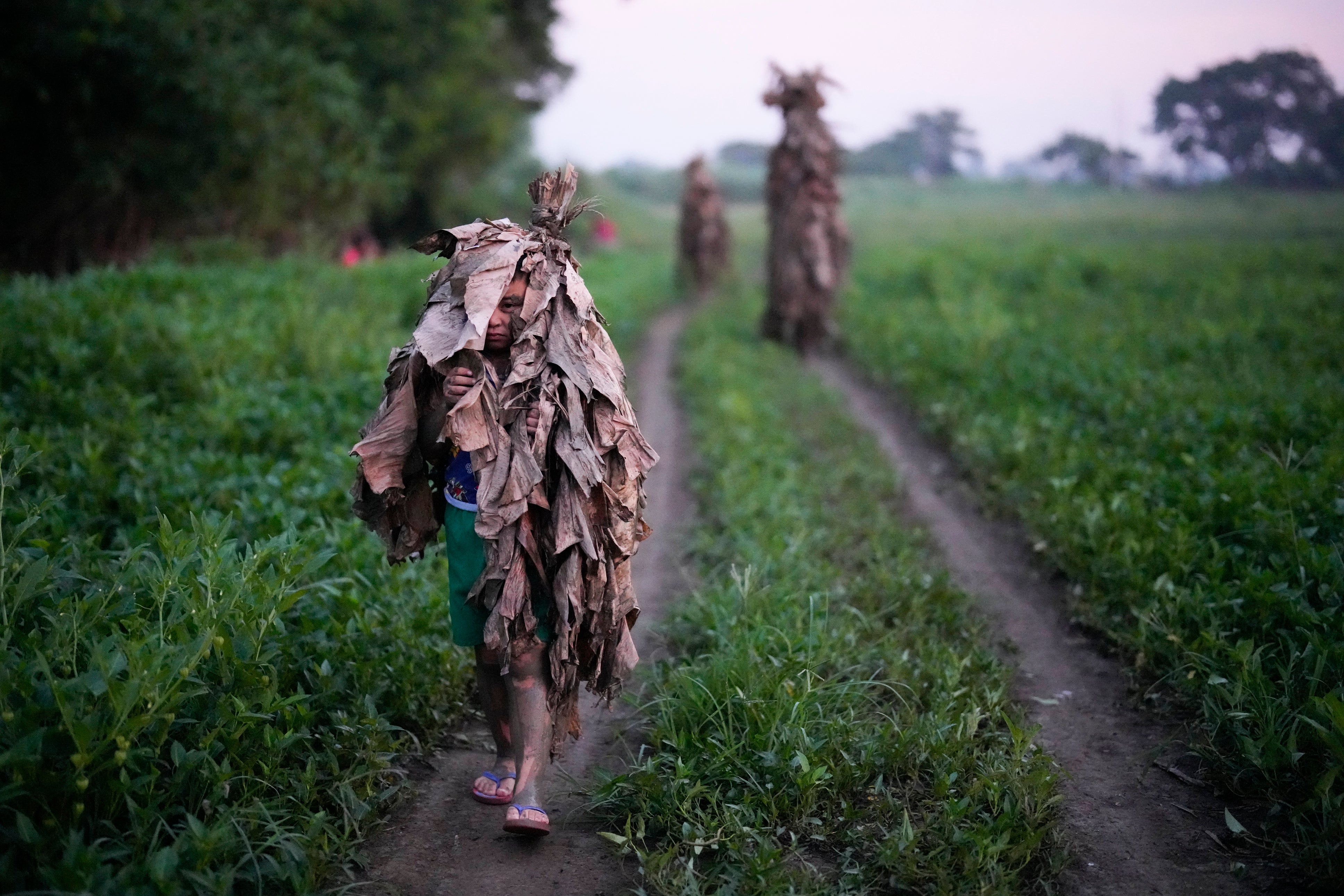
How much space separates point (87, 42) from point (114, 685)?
11.2m

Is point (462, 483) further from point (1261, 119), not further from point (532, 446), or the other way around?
point (1261, 119)

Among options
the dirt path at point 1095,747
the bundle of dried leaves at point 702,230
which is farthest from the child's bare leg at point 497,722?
the bundle of dried leaves at point 702,230

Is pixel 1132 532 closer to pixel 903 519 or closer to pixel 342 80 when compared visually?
pixel 903 519

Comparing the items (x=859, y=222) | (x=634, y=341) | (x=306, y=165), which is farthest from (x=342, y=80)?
(x=859, y=222)

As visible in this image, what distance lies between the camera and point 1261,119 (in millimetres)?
11594

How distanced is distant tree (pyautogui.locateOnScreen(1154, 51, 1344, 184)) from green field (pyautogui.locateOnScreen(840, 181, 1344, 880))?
692mm

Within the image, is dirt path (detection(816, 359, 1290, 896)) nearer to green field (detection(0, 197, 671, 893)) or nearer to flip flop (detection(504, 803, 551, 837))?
flip flop (detection(504, 803, 551, 837))

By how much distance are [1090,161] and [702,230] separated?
8.62 m

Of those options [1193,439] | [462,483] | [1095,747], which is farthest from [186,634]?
[1193,439]

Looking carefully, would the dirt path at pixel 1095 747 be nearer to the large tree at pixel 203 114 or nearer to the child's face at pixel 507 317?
the child's face at pixel 507 317

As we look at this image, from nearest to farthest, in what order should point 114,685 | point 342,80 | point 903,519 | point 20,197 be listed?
1. point 114,685
2. point 903,519
3. point 20,197
4. point 342,80

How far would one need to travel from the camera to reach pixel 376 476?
345 centimetres

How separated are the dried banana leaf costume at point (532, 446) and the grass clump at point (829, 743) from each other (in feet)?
1.77

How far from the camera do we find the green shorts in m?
3.57
